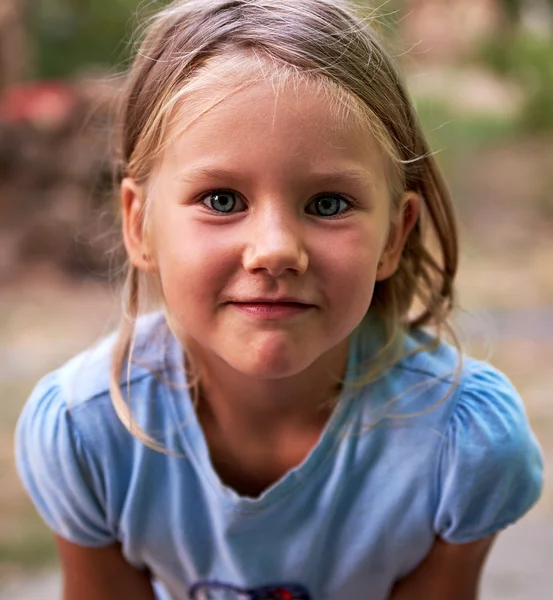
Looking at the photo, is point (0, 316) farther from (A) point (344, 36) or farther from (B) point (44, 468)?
(A) point (344, 36)

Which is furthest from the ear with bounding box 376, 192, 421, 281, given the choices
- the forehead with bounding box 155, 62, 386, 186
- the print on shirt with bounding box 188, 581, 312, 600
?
the print on shirt with bounding box 188, 581, 312, 600

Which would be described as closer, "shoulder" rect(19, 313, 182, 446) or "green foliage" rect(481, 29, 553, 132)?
"shoulder" rect(19, 313, 182, 446)

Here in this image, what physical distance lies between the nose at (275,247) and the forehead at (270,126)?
0.13ft

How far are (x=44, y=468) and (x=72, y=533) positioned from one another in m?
0.07

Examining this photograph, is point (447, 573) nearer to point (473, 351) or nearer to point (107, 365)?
point (107, 365)

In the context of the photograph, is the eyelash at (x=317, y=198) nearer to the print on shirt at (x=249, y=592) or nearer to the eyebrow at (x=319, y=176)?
the eyebrow at (x=319, y=176)

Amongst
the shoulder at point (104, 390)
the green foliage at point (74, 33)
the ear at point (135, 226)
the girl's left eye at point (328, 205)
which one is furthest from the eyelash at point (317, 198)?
the green foliage at point (74, 33)

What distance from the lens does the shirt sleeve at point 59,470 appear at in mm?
877

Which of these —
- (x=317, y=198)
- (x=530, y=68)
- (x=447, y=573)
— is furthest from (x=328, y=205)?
(x=530, y=68)

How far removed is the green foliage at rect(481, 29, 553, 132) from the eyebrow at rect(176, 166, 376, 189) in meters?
2.39

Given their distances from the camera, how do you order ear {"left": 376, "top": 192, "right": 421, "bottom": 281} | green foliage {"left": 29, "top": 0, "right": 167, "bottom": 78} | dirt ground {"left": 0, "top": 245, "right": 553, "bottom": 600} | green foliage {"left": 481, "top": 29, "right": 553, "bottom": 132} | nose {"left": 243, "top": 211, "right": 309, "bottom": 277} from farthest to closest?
1. green foliage {"left": 481, "top": 29, "right": 553, "bottom": 132}
2. green foliage {"left": 29, "top": 0, "right": 167, "bottom": 78}
3. dirt ground {"left": 0, "top": 245, "right": 553, "bottom": 600}
4. ear {"left": 376, "top": 192, "right": 421, "bottom": 281}
5. nose {"left": 243, "top": 211, "right": 309, "bottom": 277}

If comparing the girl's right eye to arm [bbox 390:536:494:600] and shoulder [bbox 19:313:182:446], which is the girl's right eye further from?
arm [bbox 390:536:494:600]

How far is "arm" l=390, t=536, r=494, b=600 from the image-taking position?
90cm

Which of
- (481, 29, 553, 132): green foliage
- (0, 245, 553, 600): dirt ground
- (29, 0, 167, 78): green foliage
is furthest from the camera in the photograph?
(481, 29, 553, 132): green foliage
